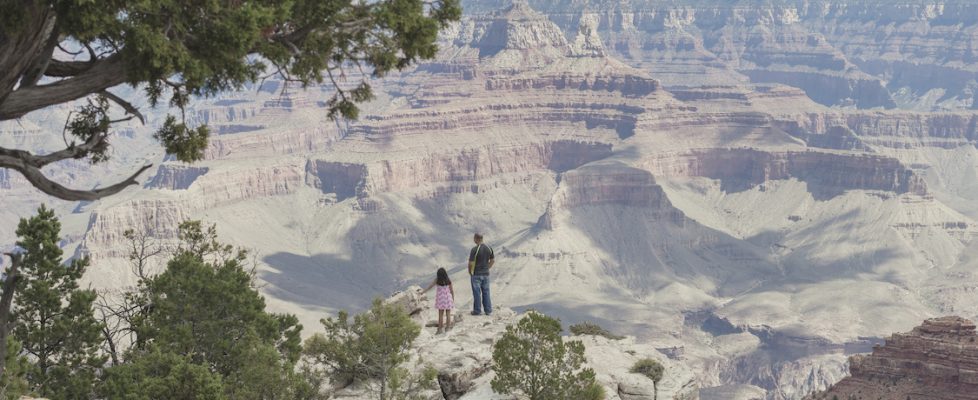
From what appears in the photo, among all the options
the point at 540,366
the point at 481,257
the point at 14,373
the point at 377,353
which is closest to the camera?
the point at 14,373

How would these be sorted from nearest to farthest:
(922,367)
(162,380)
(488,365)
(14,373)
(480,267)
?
(14,373) → (162,380) → (488,365) → (480,267) → (922,367)

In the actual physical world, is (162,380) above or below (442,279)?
below

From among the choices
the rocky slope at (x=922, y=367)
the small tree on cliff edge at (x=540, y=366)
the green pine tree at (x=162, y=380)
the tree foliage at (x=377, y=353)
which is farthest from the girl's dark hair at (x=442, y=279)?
the rocky slope at (x=922, y=367)

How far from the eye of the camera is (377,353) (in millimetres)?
37781

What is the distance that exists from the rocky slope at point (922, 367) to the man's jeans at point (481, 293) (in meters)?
60.0

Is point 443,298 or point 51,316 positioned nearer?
point 51,316

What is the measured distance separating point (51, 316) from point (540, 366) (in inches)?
708

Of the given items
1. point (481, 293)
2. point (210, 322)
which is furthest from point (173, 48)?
point (481, 293)

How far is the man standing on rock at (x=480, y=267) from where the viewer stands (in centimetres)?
4594

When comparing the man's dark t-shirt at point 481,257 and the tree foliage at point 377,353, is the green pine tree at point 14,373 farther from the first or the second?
the man's dark t-shirt at point 481,257

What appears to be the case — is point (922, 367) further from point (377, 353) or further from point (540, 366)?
point (377, 353)

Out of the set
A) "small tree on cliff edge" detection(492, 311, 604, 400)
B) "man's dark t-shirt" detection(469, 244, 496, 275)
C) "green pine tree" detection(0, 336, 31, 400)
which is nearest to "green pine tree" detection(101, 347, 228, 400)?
"green pine tree" detection(0, 336, 31, 400)

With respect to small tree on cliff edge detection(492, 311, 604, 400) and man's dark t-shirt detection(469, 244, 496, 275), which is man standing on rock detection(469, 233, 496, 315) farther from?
small tree on cliff edge detection(492, 311, 604, 400)

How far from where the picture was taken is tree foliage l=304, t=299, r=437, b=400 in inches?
1452
